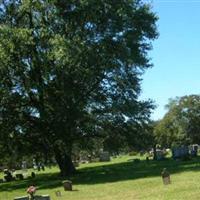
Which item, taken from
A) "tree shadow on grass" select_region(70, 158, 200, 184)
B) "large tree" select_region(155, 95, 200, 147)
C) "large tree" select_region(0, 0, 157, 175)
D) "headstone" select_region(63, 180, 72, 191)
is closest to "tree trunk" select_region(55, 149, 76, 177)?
"large tree" select_region(0, 0, 157, 175)

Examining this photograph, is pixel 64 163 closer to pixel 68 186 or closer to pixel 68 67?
pixel 68 67

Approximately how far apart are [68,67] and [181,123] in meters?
71.2

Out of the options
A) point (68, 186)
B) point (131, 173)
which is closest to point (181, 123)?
point (131, 173)

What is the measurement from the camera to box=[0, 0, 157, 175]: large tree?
38438mm

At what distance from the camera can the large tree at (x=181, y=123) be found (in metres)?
104

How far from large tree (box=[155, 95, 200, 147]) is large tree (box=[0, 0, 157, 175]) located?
199 ft

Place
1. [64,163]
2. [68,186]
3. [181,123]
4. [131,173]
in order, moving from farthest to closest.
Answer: [181,123] < [64,163] < [131,173] < [68,186]

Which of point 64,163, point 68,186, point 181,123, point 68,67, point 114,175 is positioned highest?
point 181,123

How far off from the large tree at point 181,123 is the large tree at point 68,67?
199 ft

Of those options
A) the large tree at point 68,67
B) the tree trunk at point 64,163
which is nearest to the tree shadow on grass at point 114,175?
the tree trunk at point 64,163

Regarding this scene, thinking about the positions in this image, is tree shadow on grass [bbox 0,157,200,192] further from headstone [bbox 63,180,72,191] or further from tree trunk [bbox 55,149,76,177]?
headstone [bbox 63,180,72,191]

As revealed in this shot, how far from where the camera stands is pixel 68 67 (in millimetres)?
37844

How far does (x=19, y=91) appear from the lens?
136 ft

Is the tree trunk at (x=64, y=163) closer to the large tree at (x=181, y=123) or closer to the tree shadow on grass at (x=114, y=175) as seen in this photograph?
the tree shadow on grass at (x=114, y=175)
